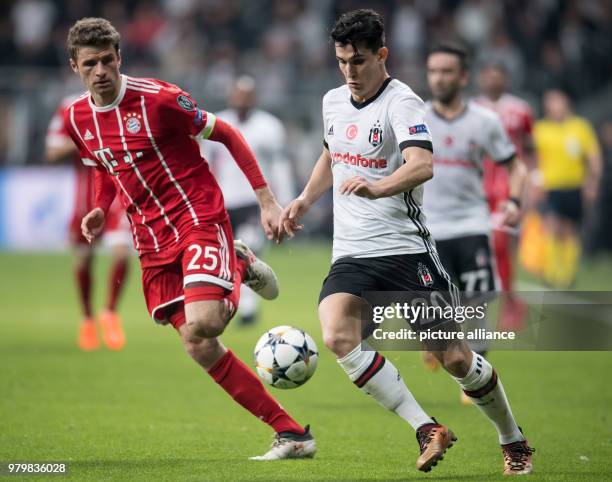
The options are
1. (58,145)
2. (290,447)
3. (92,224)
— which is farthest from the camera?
(58,145)

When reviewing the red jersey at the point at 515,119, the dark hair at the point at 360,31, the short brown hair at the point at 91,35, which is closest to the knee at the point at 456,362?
the dark hair at the point at 360,31

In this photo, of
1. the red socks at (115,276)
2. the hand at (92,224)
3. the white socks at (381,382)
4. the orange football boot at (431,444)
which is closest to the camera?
the orange football boot at (431,444)

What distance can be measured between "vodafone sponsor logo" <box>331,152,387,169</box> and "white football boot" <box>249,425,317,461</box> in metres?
1.48

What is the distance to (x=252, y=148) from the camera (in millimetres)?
11719

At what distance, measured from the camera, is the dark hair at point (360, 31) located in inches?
215

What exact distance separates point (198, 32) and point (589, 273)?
398 inches

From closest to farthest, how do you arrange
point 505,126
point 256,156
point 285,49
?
1. point 505,126
2. point 256,156
3. point 285,49

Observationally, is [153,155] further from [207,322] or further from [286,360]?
[286,360]

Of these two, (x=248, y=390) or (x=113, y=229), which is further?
(x=113, y=229)

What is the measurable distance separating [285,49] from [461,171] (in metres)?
15.8

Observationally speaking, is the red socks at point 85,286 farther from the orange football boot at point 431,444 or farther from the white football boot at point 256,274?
the orange football boot at point 431,444

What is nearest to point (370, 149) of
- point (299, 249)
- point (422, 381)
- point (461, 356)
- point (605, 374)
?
point (461, 356)
